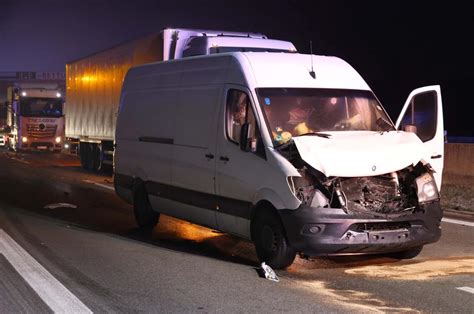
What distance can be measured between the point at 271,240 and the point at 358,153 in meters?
1.38

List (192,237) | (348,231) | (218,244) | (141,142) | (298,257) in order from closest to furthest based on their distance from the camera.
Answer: (348,231) → (298,257) → (218,244) → (192,237) → (141,142)

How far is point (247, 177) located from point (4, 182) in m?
12.9

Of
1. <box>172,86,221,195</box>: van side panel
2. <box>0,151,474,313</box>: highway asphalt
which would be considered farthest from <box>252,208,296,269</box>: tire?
<box>172,86,221,195</box>: van side panel

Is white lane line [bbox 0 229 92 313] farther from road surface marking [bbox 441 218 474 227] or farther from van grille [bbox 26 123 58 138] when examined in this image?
van grille [bbox 26 123 58 138]

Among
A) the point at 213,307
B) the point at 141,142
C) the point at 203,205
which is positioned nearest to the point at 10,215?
the point at 141,142

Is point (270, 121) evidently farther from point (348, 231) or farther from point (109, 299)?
point (109, 299)

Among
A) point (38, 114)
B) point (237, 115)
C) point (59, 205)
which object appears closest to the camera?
point (237, 115)

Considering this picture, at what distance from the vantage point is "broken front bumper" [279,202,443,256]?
7.32 meters

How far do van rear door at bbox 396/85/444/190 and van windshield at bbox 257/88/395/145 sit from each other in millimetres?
511

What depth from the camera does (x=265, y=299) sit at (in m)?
6.58

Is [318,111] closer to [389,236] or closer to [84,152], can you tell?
[389,236]

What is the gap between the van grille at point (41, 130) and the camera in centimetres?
3672

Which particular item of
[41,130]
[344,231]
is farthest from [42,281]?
[41,130]

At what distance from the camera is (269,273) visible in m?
7.51
